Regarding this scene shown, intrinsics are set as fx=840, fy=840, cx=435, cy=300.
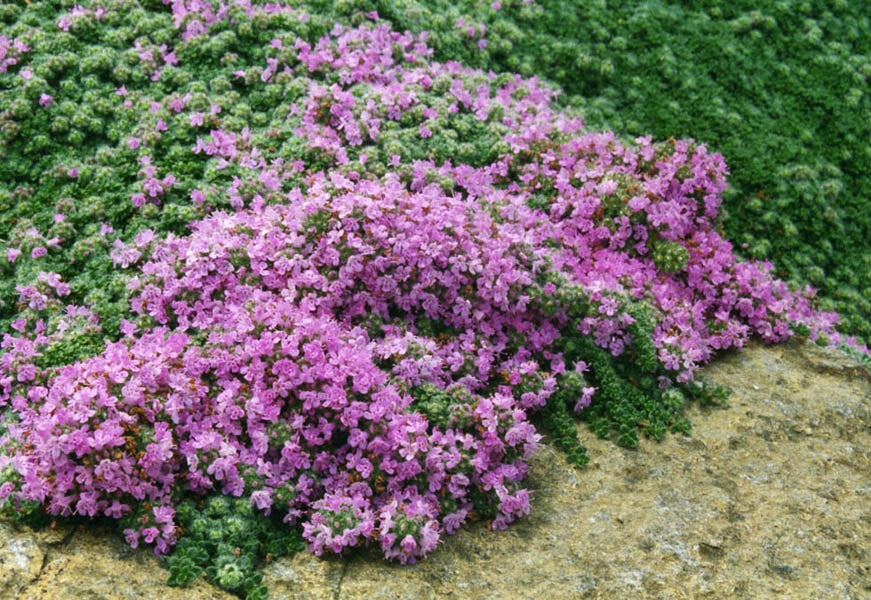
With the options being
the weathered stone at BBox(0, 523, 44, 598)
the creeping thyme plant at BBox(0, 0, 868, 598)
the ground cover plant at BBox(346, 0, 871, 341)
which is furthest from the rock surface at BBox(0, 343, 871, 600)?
the ground cover plant at BBox(346, 0, 871, 341)

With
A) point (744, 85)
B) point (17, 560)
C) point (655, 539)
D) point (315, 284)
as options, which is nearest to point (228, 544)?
point (17, 560)

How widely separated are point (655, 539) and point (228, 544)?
2.60 metres

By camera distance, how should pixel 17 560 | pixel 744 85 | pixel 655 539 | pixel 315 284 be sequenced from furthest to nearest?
pixel 744 85 → pixel 315 284 → pixel 655 539 → pixel 17 560

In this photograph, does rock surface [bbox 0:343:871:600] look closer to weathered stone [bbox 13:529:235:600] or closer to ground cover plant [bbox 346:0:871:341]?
weathered stone [bbox 13:529:235:600]

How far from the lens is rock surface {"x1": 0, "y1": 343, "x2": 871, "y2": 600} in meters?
4.69

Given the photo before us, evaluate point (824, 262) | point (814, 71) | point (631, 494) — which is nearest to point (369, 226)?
point (631, 494)

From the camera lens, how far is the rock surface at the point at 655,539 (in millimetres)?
4691

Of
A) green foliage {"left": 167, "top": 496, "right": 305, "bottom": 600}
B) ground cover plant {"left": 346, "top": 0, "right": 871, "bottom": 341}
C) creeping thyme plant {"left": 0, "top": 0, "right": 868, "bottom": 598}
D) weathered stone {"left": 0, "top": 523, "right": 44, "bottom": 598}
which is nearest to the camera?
weathered stone {"left": 0, "top": 523, "right": 44, "bottom": 598}

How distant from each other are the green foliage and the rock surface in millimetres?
95

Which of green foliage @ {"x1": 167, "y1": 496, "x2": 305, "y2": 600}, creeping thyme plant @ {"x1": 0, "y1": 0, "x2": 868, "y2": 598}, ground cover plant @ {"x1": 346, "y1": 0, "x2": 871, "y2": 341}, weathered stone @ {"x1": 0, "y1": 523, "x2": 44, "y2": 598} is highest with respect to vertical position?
ground cover plant @ {"x1": 346, "y1": 0, "x2": 871, "y2": 341}

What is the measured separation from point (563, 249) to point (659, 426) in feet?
5.67

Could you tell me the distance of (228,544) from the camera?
15.9 ft

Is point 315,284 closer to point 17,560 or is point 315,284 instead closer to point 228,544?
point 228,544

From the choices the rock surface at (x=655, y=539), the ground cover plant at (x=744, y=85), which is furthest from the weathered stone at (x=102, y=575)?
the ground cover plant at (x=744, y=85)
